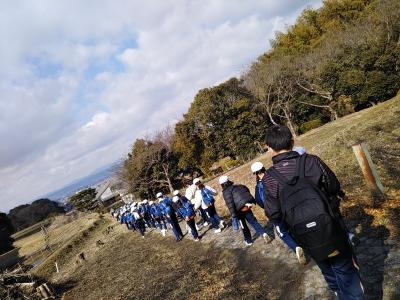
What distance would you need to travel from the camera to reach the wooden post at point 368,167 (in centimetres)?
869

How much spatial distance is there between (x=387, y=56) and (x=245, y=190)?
77.1 ft

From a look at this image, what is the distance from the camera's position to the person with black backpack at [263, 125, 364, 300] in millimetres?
3936

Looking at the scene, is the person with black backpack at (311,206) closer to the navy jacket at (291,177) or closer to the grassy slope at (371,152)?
the navy jacket at (291,177)

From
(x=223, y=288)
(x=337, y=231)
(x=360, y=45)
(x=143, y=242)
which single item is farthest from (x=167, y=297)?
(x=360, y=45)

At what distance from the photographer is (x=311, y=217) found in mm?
3918

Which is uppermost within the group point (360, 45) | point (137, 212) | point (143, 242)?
point (360, 45)

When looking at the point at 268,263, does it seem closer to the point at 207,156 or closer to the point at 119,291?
the point at 119,291

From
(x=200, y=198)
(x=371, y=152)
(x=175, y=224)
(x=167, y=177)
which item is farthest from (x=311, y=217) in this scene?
(x=167, y=177)

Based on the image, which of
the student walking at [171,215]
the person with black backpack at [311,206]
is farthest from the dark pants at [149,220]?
the person with black backpack at [311,206]

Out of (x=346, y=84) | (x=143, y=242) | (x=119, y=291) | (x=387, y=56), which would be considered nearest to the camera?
(x=119, y=291)

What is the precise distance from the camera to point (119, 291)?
12.1 meters

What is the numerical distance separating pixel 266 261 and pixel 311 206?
5.24 m

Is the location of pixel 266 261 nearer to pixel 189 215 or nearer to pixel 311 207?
pixel 311 207

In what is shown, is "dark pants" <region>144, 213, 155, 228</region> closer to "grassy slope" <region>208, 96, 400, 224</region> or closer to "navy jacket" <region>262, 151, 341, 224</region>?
"grassy slope" <region>208, 96, 400, 224</region>
